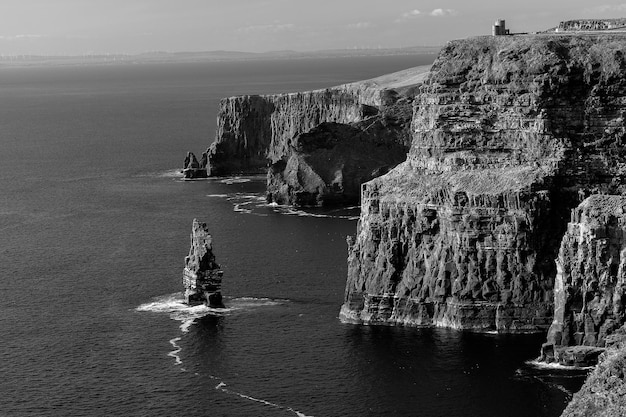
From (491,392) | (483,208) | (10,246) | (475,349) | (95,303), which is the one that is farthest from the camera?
(10,246)

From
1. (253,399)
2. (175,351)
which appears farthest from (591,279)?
(175,351)

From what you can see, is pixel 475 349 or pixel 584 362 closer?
pixel 584 362

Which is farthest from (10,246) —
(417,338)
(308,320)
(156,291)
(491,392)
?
(491,392)

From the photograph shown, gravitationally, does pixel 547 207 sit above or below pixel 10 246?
above

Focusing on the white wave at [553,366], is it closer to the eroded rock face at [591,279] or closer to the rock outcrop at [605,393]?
the eroded rock face at [591,279]

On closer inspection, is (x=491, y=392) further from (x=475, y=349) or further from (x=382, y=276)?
(x=382, y=276)

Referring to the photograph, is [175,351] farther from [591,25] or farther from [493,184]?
[591,25]

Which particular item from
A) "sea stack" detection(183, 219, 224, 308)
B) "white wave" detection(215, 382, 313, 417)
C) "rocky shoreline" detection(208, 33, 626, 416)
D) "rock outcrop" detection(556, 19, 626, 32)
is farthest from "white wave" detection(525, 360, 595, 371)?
"rock outcrop" detection(556, 19, 626, 32)

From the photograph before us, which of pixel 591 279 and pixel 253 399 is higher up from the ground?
pixel 591 279
